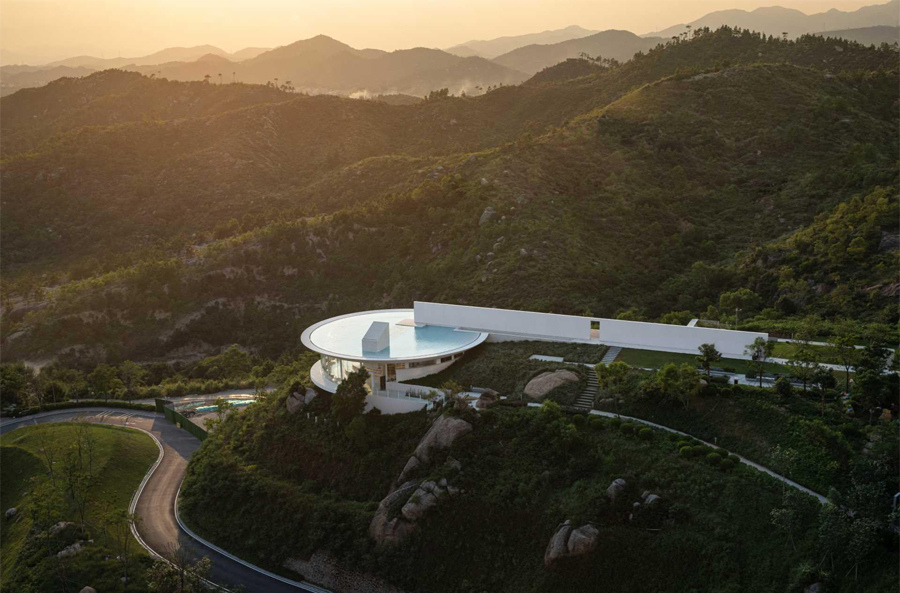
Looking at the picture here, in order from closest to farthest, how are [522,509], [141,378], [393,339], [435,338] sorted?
[522,509] < [393,339] < [435,338] < [141,378]

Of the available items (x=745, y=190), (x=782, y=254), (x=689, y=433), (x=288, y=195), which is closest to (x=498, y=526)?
(x=689, y=433)

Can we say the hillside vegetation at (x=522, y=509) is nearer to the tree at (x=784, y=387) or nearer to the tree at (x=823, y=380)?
the tree at (x=784, y=387)

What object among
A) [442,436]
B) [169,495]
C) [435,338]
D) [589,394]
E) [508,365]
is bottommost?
[169,495]

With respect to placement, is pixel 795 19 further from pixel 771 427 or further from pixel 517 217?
pixel 771 427

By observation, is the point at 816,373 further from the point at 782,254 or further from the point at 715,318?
the point at 782,254

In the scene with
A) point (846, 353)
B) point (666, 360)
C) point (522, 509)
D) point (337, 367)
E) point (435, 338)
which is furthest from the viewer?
point (435, 338)

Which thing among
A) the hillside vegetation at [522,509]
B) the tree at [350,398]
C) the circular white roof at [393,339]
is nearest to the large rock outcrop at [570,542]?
the hillside vegetation at [522,509]

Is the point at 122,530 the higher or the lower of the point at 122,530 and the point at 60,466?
the lower

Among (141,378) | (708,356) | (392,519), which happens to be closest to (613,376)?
(708,356)
